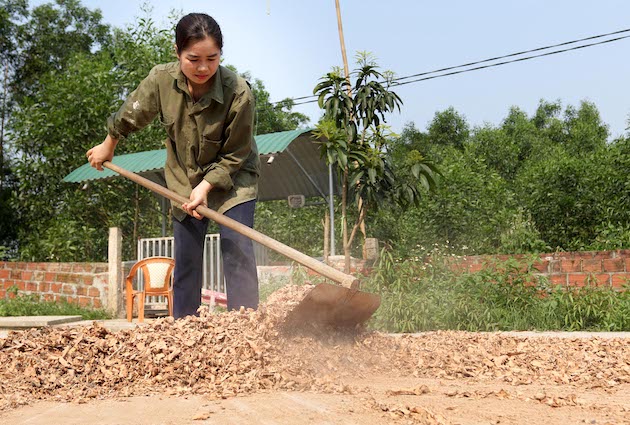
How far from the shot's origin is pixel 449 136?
27562 mm

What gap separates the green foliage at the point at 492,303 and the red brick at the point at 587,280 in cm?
19

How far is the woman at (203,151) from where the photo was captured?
3.46m

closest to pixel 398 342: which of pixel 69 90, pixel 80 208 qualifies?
pixel 80 208

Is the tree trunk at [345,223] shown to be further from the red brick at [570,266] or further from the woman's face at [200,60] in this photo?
the woman's face at [200,60]

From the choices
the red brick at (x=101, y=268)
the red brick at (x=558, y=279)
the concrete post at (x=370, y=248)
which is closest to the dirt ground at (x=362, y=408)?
the red brick at (x=558, y=279)

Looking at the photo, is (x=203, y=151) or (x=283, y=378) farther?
(x=203, y=151)

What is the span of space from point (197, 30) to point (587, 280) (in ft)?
16.4

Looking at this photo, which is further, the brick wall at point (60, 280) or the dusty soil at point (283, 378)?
the brick wall at point (60, 280)

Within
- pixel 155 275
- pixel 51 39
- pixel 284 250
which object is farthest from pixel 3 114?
pixel 284 250

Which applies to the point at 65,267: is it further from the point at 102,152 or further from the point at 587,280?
the point at 587,280

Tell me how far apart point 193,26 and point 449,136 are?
25.1 meters

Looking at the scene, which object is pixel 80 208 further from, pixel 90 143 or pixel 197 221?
pixel 197 221

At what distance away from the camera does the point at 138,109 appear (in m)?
3.72

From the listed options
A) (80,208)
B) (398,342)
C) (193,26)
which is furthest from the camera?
(80,208)
